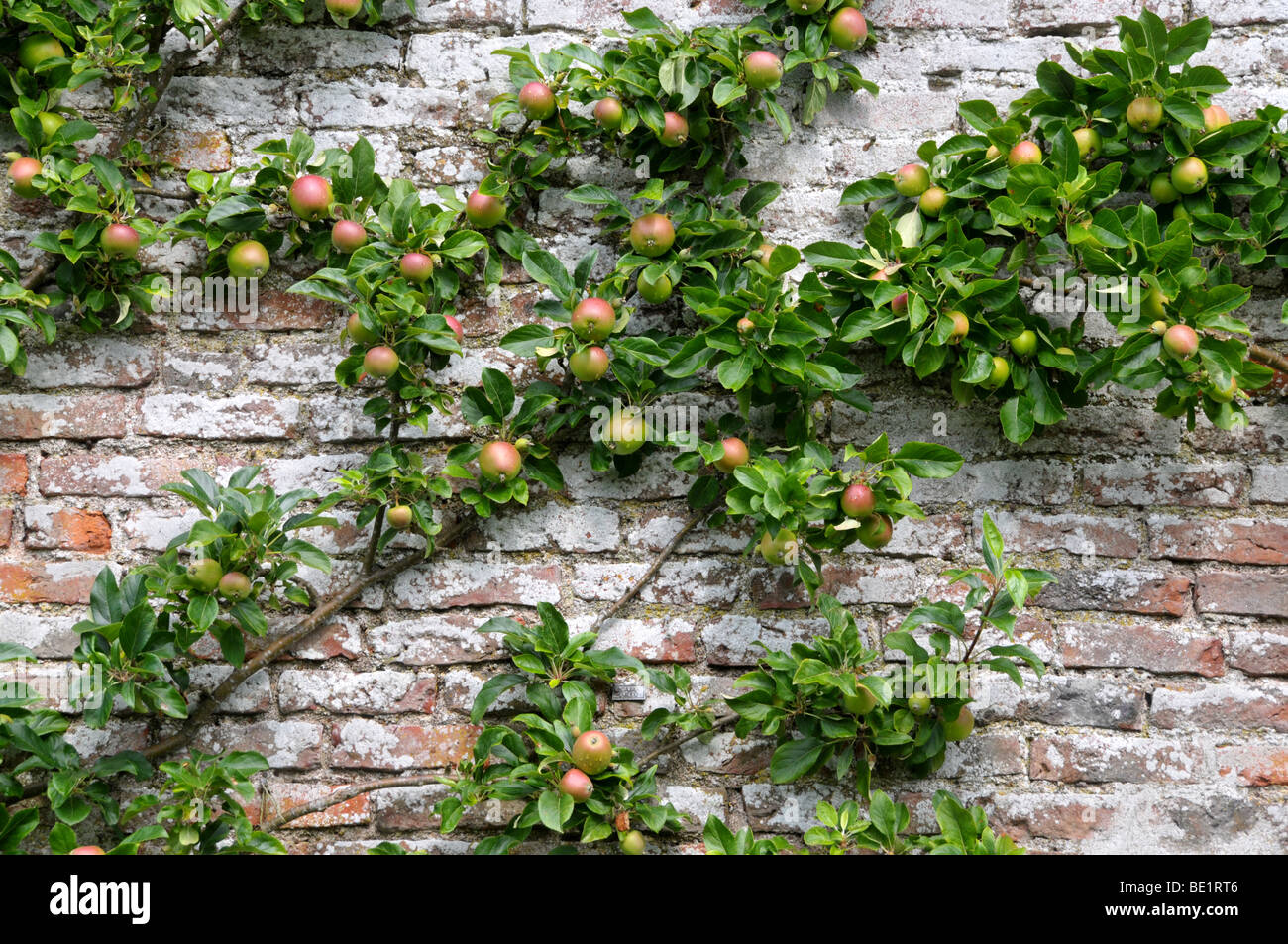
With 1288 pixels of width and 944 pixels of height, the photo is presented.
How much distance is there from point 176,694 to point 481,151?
0.98m

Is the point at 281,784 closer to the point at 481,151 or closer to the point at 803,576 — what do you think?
the point at 803,576

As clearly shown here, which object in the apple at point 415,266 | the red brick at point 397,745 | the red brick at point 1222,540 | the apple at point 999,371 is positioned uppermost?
the apple at point 415,266

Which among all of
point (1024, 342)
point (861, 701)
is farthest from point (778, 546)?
point (1024, 342)

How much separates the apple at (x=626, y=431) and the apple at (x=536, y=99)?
487 millimetres

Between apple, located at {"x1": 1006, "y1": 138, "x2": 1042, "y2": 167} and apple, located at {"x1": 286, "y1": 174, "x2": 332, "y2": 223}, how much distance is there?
3.49 feet

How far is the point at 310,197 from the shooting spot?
150 centimetres

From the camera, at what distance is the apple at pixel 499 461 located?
1465 mm

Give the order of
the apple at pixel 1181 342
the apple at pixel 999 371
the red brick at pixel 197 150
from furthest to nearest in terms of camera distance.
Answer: the red brick at pixel 197 150 < the apple at pixel 999 371 < the apple at pixel 1181 342

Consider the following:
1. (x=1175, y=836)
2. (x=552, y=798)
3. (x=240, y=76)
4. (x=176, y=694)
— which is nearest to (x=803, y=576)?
(x=552, y=798)

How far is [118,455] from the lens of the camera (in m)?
1.57

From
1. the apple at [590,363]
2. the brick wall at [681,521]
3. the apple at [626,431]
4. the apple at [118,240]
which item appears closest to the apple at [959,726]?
the brick wall at [681,521]

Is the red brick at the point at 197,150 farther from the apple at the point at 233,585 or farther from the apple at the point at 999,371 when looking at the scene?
the apple at the point at 999,371

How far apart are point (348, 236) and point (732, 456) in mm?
688

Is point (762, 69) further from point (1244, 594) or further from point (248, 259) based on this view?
point (1244, 594)
